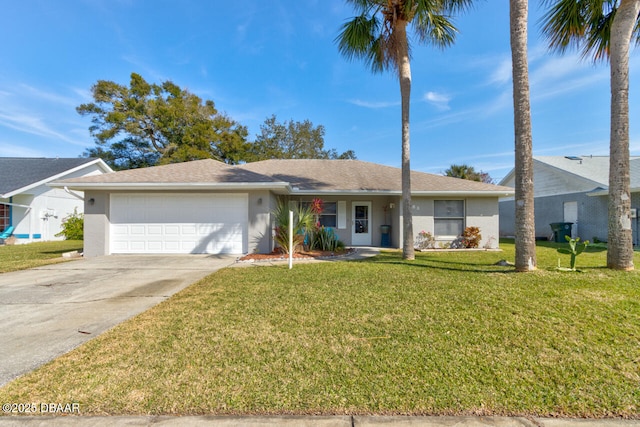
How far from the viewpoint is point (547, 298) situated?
14.9ft

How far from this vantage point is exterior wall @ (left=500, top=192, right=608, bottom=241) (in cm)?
1397

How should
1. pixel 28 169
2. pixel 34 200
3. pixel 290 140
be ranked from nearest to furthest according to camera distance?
pixel 34 200
pixel 28 169
pixel 290 140

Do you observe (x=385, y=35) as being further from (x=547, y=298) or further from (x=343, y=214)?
(x=547, y=298)

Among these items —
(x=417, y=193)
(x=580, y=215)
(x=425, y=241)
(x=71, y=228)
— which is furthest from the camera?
(x=71, y=228)

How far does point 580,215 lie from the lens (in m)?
15.1

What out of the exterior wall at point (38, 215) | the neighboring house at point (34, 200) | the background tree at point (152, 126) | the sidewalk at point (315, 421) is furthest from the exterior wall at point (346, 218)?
the background tree at point (152, 126)

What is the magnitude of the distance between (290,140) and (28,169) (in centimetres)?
2123

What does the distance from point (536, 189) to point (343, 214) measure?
46.6 ft

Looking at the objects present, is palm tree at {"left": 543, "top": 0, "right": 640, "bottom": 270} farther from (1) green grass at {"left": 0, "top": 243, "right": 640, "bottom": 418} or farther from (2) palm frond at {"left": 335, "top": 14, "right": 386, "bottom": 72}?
(2) palm frond at {"left": 335, "top": 14, "right": 386, "bottom": 72}

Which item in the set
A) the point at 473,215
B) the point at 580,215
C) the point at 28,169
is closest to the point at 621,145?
the point at 473,215

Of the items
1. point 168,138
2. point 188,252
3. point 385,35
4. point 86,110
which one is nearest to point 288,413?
point 188,252

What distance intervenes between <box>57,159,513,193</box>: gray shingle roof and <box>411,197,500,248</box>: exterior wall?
1.98ft

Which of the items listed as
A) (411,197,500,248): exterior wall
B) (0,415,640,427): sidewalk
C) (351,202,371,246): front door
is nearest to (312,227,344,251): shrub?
(351,202,371,246): front door

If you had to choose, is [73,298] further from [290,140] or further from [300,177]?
[290,140]
